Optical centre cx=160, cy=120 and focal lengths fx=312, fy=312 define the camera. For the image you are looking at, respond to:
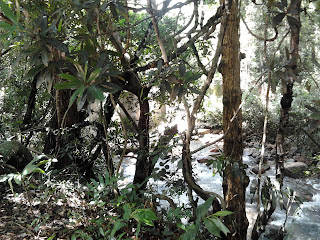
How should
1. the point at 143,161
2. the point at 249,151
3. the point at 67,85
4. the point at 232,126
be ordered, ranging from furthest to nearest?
the point at 249,151
the point at 143,161
the point at 232,126
the point at 67,85

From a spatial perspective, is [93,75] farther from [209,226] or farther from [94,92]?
[209,226]

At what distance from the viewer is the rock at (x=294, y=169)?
5.30 metres

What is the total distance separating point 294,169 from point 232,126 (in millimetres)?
3804

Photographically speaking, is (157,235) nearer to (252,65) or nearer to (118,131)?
(118,131)

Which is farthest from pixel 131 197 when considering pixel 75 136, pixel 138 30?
pixel 138 30

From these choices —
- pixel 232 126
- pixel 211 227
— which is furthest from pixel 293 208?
pixel 211 227

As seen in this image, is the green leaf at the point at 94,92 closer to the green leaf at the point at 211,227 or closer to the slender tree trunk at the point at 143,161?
the green leaf at the point at 211,227

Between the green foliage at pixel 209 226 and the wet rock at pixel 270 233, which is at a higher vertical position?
the green foliage at pixel 209 226

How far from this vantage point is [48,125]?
3.28m

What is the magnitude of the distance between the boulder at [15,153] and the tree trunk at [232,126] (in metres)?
1.85

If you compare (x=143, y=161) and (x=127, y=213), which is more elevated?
(x=143, y=161)

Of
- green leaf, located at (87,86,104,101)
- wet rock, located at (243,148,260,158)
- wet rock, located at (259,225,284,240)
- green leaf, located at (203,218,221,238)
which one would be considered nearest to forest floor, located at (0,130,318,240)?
green leaf, located at (203,218,221,238)

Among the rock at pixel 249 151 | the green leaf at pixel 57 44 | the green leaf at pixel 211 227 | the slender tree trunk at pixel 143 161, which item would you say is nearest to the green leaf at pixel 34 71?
the green leaf at pixel 57 44

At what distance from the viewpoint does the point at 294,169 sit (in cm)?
534
